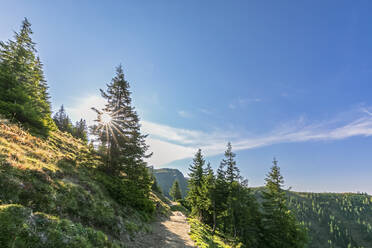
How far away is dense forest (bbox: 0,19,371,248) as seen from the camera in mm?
5895

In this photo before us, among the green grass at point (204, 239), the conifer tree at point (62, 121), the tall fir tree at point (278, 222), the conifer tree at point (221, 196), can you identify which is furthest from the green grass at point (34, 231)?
the conifer tree at point (62, 121)

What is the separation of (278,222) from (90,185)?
2651 centimetres

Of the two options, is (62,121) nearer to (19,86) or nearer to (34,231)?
(19,86)

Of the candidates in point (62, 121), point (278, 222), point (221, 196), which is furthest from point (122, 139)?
point (62, 121)

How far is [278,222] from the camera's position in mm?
23828

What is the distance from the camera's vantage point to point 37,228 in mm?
4914

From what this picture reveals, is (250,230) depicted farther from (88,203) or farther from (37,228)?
(37,228)

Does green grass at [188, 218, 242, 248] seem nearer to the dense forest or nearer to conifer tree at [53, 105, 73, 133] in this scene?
the dense forest

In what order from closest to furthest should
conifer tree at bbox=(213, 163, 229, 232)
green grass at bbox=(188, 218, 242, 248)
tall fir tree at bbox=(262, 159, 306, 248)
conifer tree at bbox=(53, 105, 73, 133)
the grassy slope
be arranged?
the grassy slope, green grass at bbox=(188, 218, 242, 248), tall fir tree at bbox=(262, 159, 306, 248), conifer tree at bbox=(213, 163, 229, 232), conifer tree at bbox=(53, 105, 73, 133)

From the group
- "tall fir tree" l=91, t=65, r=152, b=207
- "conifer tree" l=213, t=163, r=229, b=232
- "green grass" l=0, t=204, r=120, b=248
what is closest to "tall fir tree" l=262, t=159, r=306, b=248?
"conifer tree" l=213, t=163, r=229, b=232

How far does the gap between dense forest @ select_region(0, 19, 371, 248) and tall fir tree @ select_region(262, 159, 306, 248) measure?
0.45 feet

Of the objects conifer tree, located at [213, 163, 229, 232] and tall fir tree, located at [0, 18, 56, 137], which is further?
conifer tree, located at [213, 163, 229, 232]

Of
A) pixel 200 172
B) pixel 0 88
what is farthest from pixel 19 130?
pixel 200 172

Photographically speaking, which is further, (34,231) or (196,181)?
(196,181)
